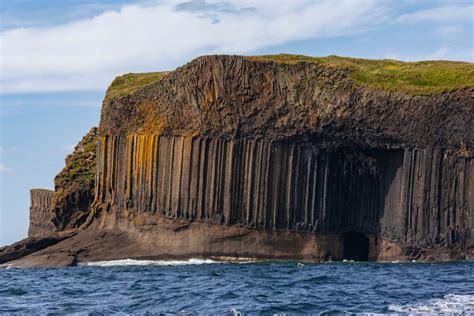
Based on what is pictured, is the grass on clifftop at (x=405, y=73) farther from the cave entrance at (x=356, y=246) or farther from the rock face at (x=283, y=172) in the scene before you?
the cave entrance at (x=356, y=246)

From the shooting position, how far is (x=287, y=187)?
56.4 m

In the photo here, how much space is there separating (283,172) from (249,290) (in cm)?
2118

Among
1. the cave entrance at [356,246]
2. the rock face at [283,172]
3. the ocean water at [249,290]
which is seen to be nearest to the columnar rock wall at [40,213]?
the rock face at [283,172]

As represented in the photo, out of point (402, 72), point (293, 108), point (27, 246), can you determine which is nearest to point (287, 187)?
point (293, 108)

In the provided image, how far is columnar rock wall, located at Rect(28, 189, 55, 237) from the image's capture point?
2712 inches

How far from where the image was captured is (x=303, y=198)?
5634 cm

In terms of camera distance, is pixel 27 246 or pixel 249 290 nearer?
pixel 249 290

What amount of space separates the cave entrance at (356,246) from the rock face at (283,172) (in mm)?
69

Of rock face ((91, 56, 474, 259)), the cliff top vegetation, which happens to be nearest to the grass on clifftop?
the cliff top vegetation

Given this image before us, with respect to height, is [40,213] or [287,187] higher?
[287,187]

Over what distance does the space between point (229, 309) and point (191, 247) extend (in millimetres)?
26924

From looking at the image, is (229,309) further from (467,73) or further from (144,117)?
(144,117)

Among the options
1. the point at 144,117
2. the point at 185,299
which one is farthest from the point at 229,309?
the point at 144,117

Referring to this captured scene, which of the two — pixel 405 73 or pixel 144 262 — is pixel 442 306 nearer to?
pixel 405 73
